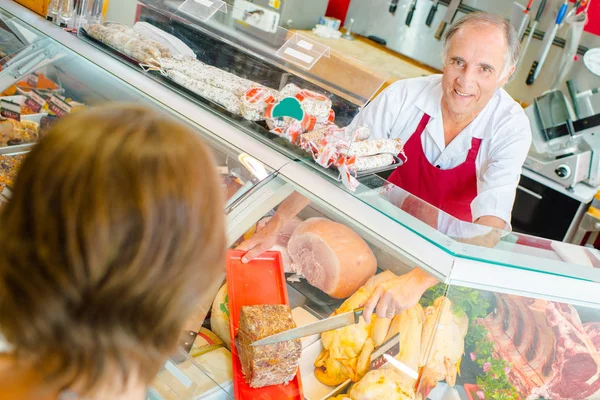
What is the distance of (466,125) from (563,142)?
Result: 209cm

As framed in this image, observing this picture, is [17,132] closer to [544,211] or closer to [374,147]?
[374,147]

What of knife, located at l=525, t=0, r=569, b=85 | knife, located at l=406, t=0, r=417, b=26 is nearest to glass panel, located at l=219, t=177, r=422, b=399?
knife, located at l=525, t=0, r=569, b=85

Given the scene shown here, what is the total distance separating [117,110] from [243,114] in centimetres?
115

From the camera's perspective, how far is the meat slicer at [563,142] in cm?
429

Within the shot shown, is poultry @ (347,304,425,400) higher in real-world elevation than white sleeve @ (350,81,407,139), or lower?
lower

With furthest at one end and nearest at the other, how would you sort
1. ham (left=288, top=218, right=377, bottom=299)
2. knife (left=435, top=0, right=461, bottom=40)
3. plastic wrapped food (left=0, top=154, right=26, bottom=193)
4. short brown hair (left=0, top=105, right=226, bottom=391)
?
knife (left=435, top=0, right=461, bottom=40) < plastic wrapped food (left=0, top=154, right=26, bottom=193) < ham (left=288, top=218, right=377, bottom=299) < short brown hair (left=0, top=105, right=226, bottom=391)

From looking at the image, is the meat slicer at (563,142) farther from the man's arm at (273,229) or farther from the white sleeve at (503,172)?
the man's arm at (273,229)

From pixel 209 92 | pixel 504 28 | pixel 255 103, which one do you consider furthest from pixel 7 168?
pixel 504 28

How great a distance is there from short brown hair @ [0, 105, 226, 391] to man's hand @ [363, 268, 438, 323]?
747 millimetres

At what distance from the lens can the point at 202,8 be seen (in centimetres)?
262

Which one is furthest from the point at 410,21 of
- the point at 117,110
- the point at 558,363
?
the point at 117,110

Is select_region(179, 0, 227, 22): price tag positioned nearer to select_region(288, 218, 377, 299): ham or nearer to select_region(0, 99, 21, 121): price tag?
select_region(0, 99, 21, 121): price tag

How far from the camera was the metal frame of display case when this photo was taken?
1.43m

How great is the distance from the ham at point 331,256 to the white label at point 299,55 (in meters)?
0.73
